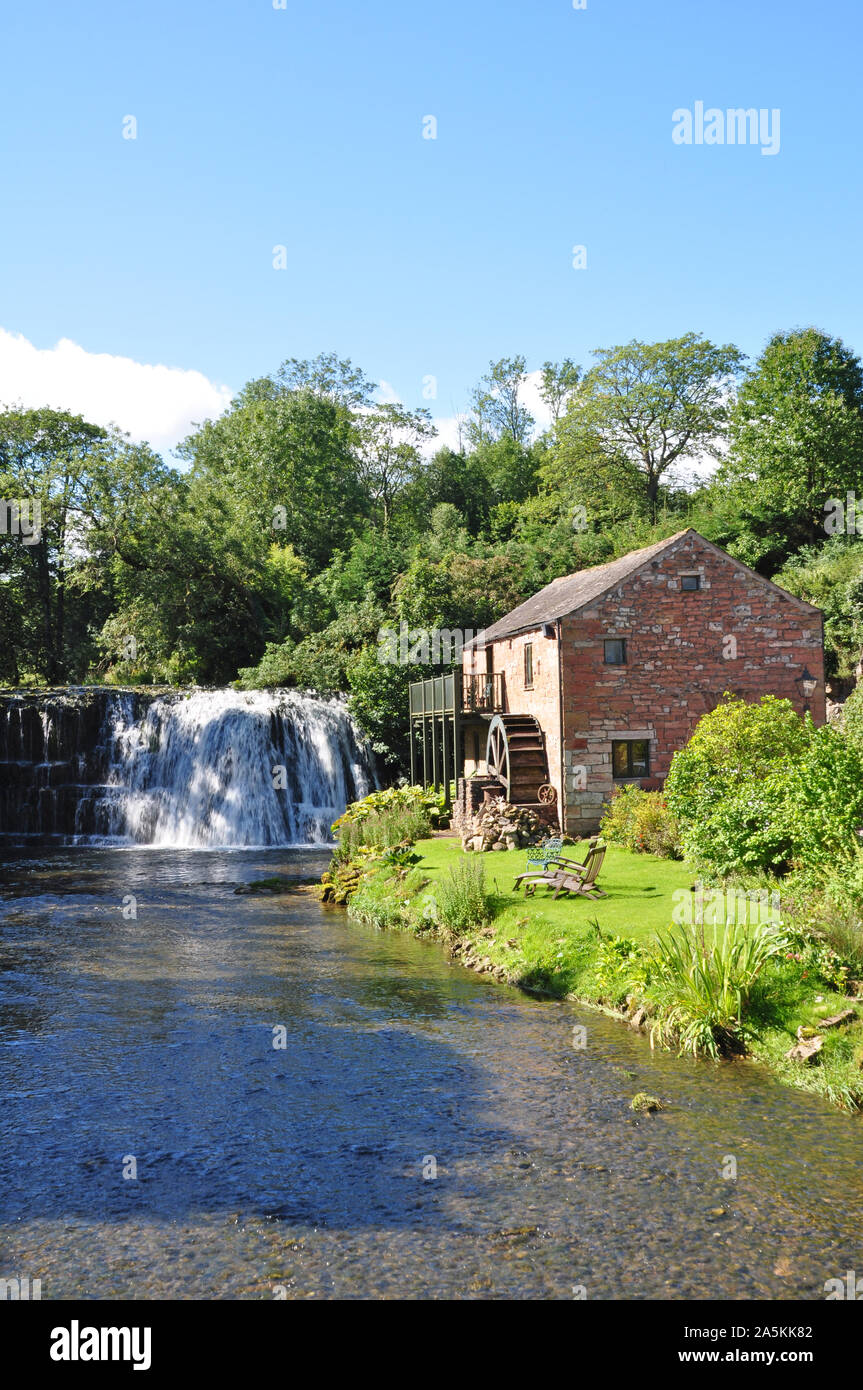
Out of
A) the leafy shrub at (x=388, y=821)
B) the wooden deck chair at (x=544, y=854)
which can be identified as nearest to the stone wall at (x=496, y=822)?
the leafy shrub at (x=388, y=821)

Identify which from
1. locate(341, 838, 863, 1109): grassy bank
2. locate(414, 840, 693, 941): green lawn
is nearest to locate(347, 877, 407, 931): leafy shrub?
locate(341, 838, 863, 1109): grassy bank

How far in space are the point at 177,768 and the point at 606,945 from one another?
21.4m

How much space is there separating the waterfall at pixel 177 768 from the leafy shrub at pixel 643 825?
11.4m

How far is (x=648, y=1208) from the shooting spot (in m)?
7.71

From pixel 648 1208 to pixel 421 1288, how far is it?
2014mm

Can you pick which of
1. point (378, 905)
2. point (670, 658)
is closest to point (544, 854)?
point (378, 905)

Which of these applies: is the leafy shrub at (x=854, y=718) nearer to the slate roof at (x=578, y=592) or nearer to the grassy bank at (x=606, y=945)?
the slate roof at (x=578, y=592)

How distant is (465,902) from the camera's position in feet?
53.5

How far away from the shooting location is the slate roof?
24.5 m

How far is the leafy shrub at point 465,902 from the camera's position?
1625cm

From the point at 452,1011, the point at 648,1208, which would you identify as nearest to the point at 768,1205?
the point at 648,1208

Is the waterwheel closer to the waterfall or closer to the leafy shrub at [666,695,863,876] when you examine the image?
the leafy shrub at [666,695,863,876]

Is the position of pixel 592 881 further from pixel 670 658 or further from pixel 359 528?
pixel 359 528

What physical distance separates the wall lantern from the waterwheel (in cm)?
650
